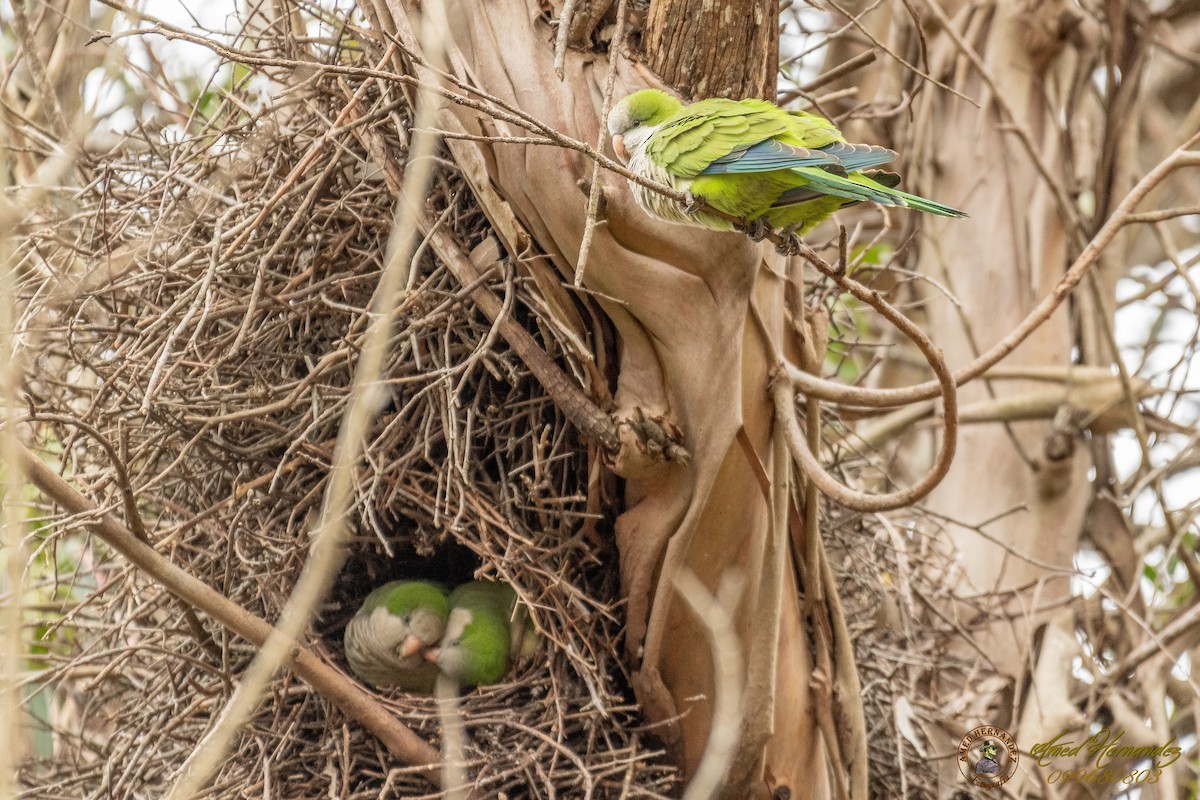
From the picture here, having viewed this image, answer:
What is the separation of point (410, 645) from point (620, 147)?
1134mm

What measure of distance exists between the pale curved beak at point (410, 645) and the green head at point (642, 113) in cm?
114

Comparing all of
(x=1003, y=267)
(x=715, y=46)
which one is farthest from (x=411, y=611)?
(x=1003, y=267)

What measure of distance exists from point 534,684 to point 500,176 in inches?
40.6

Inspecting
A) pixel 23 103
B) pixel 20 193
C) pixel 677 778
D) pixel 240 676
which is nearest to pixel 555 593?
pixel 677 778

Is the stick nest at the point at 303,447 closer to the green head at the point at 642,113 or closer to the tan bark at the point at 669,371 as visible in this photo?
the tan bark at the point at 669,371

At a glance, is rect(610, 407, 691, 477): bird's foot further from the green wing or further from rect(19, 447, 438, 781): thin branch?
rect(19, 447, 438, 781): thin branch

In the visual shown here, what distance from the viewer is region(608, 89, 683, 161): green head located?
6.33ft

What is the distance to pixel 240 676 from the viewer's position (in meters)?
2.34

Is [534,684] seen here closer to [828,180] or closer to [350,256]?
[350,256]

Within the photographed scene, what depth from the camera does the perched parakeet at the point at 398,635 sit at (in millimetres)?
2354

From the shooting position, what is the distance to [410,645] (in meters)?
2.32

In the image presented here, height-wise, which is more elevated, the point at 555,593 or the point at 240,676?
the point at 555,593

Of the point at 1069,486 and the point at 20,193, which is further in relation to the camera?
the point at 1069,486

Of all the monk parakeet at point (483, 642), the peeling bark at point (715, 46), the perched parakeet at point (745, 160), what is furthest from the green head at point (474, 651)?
the peeling bark at point (715, 46)
